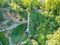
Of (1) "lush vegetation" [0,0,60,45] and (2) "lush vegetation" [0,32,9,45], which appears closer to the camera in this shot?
(1) "lush vegetation" [0,0,60,45]

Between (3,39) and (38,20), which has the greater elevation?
(38,20)

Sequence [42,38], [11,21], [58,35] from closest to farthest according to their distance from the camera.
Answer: [58,35] < [42,38] < [11,21]

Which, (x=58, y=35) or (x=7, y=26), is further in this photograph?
(x=7, y=26)

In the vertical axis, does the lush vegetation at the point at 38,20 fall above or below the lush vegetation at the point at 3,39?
above

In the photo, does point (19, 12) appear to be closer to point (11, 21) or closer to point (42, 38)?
point (11, 21)

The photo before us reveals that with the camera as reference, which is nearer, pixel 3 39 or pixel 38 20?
pixel 3 39

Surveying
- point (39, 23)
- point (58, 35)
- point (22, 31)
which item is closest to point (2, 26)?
point (22, 31)

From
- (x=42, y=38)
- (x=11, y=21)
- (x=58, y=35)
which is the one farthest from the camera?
(x=11, y=21)

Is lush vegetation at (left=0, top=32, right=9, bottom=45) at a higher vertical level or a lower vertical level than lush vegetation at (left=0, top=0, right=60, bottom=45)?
lower

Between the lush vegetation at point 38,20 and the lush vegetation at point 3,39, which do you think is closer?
the lush vegetation at point 38,20

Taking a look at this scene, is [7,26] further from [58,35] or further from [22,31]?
[58,35]

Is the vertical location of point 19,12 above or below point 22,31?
above
